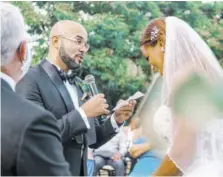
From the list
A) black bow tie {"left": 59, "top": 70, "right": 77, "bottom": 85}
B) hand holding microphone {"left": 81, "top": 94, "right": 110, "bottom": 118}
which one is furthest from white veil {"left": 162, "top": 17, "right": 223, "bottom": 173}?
black bow tie {"left": 59, "top": 70, "right": 77, "bottom": 85}

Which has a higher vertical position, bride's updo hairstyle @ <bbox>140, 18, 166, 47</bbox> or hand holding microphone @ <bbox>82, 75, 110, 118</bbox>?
bride's updo hairstyle @ <bbox>140, 18, 166, 47</bbox>

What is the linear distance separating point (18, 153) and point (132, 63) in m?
13.2

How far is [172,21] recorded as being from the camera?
126 inches

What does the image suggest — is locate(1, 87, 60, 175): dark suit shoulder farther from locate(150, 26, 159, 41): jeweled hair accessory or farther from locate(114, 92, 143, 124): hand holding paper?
locate(114, 92, 143, 124): hand holding paper

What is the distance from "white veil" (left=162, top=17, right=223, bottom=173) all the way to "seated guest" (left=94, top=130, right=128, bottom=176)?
20.6ft

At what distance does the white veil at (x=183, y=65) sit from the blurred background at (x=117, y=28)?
11.0 metres

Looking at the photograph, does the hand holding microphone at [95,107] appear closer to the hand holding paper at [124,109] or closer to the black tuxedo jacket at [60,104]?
the black tuxedo jacket at [60,104]

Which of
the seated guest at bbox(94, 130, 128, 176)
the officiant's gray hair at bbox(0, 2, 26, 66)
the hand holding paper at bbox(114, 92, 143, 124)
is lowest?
the seated guest at bbox(94, 130, 128, 176)

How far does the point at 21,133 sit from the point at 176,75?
134 centimetres

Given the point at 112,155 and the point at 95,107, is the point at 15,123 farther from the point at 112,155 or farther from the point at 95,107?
the point at 112,155

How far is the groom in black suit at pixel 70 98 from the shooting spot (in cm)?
337

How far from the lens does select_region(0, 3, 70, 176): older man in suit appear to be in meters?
1.72

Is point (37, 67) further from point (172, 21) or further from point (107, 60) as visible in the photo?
point (107, 60)

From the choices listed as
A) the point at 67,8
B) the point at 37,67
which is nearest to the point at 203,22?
the point at 67,8
